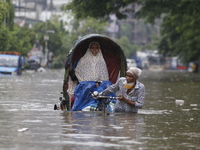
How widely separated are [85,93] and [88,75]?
0.89 m

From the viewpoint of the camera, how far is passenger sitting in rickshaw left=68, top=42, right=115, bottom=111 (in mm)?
14922

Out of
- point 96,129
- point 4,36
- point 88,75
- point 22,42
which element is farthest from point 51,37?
point 96,129

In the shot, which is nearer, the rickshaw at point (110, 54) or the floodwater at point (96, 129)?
the floodwater at point (96, 129)

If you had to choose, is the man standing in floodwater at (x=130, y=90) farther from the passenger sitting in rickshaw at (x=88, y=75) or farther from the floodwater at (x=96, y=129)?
the passenger sitting in rickshaw at (x=88, y=75)

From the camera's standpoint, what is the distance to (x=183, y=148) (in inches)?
371

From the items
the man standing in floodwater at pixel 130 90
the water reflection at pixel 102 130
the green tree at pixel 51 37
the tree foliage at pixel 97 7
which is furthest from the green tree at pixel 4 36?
the green tree at pixel 51 37

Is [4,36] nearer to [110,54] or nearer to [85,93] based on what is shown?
[110,54]

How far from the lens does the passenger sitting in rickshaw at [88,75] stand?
1492cm

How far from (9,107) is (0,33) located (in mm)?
41944

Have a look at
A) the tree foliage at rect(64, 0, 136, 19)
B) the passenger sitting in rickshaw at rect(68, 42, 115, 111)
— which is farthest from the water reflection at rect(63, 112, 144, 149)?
the tree foliage at rect(64, 0, 136, 19)

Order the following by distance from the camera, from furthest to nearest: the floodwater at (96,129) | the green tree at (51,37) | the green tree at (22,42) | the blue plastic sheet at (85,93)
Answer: the green tree at (51,37) < the green tree at (22,42) < the blue plastic sheet at (85,93) < the floodwater at (96,129)

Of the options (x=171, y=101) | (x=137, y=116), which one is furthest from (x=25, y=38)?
(x=137, y=116)

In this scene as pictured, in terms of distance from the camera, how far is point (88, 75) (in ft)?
50.9

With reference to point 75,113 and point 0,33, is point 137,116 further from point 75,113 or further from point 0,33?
point 0,33
